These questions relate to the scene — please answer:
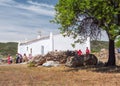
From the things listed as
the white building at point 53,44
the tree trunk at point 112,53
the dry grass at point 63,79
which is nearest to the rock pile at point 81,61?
the tree trunk at point 112,53

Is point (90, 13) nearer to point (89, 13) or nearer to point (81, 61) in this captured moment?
point (89, 13)

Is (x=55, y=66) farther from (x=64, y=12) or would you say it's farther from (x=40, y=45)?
(x=40, y=45)

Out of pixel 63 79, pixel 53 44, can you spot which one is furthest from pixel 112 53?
pixel 53 44

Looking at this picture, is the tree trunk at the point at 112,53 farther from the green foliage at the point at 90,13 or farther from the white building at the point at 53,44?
the white building at the point at 53,44

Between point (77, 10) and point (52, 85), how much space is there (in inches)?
A: 426

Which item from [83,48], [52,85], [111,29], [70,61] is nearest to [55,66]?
[70,61]

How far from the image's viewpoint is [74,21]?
2898cm

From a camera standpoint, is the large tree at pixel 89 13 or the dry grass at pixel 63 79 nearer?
the dry grass at pixel 63 79

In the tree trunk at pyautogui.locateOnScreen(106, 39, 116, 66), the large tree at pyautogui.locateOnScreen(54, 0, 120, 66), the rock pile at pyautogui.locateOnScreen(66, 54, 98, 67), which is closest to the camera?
the large tree at pyautogui.locateOnScreen(54, 0, 120, 66)

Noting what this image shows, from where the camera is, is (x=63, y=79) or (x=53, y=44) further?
(x=53, y=44)

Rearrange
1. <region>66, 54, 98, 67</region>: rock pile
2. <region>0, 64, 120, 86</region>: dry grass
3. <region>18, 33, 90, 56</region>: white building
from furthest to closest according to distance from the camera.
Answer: <region>18, 33, 90, 56</region>: white building
<region>66, 54, 98, 67</region>: rock pile
<region>0, 64, 120, 86</region>: dry grass

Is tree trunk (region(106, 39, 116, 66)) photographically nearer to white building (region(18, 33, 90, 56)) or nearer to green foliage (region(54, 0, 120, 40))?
green foliage (region(54, 0, 120, 40))

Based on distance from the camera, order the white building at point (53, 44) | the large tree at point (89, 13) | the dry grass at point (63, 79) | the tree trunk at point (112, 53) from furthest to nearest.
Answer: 1. the white building at point (53, 44)
2. the tree trunk at point (112, 53)
3. the large tree at point (89, 13)
4. the dry grass at point (63, 79)

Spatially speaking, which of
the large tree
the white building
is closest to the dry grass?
the large tree
